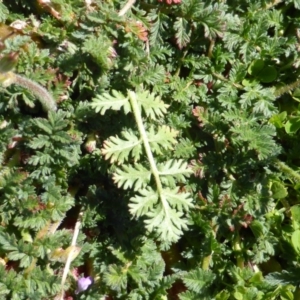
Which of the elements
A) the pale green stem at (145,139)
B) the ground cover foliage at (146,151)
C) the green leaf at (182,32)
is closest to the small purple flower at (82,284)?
the ground cover foliage at (146,151)

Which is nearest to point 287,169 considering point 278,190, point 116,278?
point 278,190

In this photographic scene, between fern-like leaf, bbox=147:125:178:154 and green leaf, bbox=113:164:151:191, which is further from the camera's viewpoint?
fern-like leaf, bbox=147:125:178:154

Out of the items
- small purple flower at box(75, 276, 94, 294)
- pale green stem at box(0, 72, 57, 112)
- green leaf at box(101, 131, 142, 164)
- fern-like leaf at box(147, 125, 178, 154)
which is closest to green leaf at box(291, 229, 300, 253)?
fern-like leaf at box(147, 125, 178, 154)

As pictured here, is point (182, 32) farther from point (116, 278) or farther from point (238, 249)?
point (116, 278)

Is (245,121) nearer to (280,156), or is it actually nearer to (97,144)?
(280,156)

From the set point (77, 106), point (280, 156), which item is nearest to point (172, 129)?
point (77, 106)

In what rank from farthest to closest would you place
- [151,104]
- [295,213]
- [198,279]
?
[295,213], [198,279], [151,104]

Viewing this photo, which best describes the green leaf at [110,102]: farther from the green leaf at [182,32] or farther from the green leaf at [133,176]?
the green leaf at [182,32]

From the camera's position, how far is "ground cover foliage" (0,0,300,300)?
2.48m

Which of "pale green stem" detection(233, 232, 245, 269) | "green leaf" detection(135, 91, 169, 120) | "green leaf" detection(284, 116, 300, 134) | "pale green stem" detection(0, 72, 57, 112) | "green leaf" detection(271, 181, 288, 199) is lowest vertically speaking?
"pale green stem" detection(233, 232, 245, 269)

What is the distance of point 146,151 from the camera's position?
2461 mm

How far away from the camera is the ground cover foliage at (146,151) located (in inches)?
97.5

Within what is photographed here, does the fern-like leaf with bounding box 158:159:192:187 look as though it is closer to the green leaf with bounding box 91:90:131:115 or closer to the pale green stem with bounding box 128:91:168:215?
the pale green stem with bounding box 128:91:168:215

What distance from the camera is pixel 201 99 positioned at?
8.93 ft
